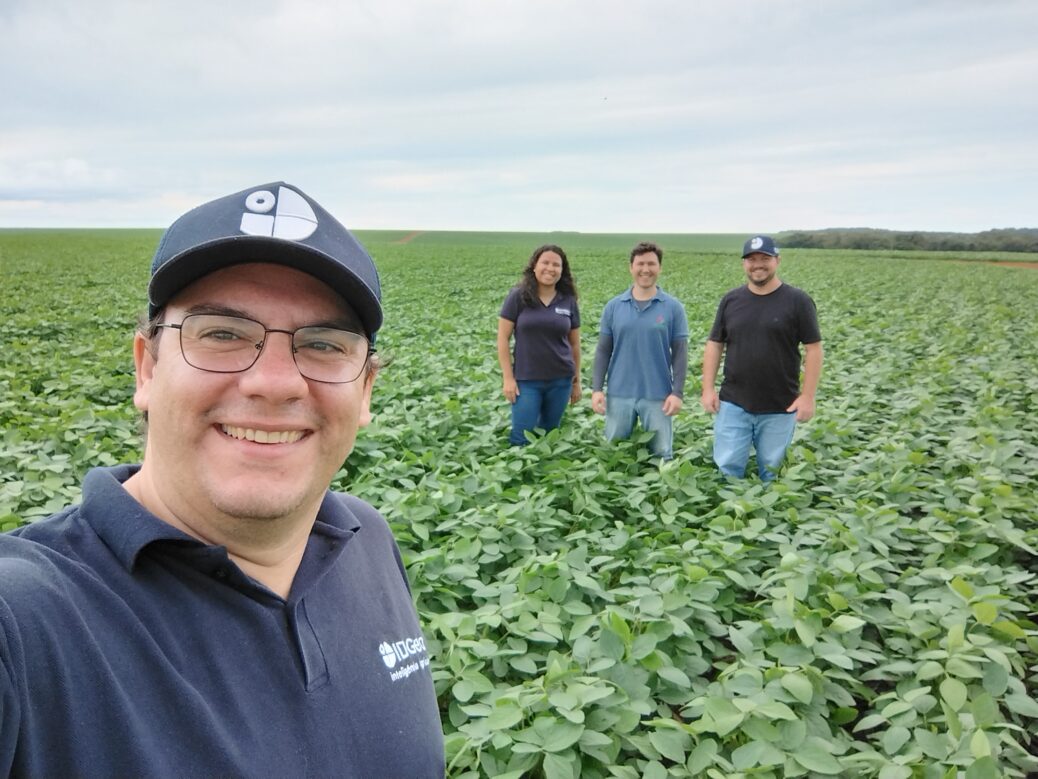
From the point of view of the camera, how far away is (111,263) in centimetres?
2995

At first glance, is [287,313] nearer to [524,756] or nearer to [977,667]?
[524,756]

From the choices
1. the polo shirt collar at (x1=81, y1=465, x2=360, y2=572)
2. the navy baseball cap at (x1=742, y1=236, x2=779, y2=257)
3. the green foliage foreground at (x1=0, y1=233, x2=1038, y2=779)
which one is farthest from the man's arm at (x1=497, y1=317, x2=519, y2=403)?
the polo shirt collar at (x1=81, y1=465, x2=360, y2=572)

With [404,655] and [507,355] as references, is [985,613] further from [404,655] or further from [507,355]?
[507,355]

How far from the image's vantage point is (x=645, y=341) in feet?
16.1

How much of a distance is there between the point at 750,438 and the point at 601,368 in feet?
3.76

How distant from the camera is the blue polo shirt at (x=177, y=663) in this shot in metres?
0.81

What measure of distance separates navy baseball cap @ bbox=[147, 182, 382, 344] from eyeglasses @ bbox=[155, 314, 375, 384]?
0.07 meters

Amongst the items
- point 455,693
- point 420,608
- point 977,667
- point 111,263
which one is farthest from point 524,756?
point 111,263

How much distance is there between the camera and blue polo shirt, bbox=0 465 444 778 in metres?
0.81

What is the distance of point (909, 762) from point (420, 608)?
5.93 ft

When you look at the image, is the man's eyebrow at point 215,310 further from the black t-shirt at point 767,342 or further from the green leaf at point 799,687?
the black t-shirt at point 767,342

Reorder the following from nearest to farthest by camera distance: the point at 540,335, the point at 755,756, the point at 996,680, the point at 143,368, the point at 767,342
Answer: the point at 143,368 < the point at 755,756 < the point at 996,680 < the point at 767,342 < the point at 540,335

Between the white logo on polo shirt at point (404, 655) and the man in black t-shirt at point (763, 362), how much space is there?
3.78 meters

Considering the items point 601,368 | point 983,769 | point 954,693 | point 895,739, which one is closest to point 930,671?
point 954,693
